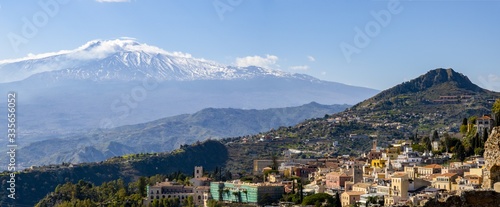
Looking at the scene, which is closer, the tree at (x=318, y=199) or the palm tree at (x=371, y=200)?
the palm tree at (x=371, y=200)

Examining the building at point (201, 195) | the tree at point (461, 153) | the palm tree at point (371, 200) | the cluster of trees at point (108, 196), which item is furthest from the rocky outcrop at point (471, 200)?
the tree at point (461, 153)

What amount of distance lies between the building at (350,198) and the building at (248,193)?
6637mm

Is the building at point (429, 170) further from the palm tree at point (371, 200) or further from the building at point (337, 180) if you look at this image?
the palm tree at point (371, 200)

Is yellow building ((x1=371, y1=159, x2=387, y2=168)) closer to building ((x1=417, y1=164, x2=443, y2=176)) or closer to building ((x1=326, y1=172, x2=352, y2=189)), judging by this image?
building ((x1=326, y1=172, x2=352, y2=189))

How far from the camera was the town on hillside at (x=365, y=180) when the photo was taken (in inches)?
1770

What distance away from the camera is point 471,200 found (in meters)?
12.4

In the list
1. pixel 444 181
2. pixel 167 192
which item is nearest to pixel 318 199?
pixel 444 181

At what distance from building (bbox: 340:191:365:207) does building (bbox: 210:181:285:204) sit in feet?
21.8

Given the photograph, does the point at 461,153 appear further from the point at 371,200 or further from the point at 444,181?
the point at 371,200

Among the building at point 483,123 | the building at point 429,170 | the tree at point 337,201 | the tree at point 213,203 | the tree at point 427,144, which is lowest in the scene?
the tree at point 213,203

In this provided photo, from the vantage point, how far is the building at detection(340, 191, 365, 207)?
46.8 m

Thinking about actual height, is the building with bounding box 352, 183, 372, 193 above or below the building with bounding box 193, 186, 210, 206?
above

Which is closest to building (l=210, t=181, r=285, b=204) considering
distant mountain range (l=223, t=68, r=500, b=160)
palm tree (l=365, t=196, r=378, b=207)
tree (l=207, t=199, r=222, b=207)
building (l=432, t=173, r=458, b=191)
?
tree (l=207, t=199, r=222, b=207)

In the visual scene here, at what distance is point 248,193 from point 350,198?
372 inches
